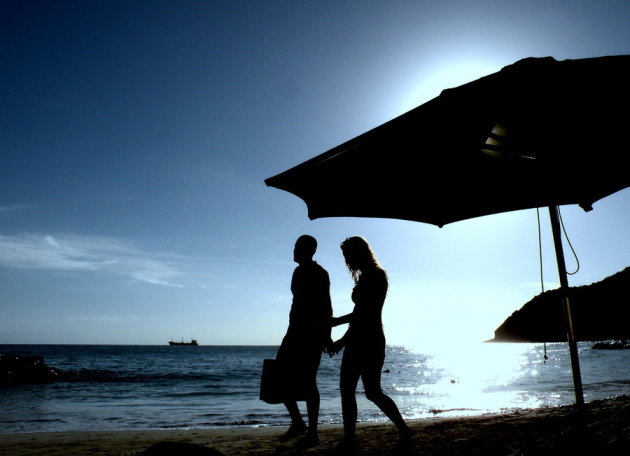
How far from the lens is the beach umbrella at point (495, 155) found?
215 cm

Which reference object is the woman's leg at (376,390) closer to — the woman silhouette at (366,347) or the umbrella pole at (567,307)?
the woman silhouette at (366,347)

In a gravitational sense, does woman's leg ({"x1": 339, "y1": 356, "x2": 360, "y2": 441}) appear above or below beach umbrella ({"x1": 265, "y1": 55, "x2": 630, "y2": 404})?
below

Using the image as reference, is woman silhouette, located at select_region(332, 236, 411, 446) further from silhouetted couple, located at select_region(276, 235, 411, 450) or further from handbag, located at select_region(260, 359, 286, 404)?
handbag, located at select_region(260, 359, 286, 404)

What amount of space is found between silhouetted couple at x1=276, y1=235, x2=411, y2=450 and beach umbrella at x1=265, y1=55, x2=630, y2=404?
1.93 feet

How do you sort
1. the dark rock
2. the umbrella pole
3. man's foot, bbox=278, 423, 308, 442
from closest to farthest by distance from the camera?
1. the umbrella pole
2. man's foot, bbox=278, 423, 308, 442
3. the dark rock

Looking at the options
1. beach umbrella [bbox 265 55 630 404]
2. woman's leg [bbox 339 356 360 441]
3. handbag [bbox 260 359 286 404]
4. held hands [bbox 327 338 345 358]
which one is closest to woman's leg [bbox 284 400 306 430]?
handbag [bbox 260 359 286 404]

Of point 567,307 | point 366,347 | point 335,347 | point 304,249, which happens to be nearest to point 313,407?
point 335,347

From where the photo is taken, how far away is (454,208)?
359cm

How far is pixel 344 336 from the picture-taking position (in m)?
3.38

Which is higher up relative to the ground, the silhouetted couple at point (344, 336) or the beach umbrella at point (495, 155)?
the beach umbrella at point (495, 155)

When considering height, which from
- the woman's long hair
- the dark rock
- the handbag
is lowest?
A: the dark rock

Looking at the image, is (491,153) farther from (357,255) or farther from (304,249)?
(304,249)

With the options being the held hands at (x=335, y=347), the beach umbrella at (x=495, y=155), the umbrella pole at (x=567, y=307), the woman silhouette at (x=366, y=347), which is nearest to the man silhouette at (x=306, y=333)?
the held hands at (x=335, y=347)

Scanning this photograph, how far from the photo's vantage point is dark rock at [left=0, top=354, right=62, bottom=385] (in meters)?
25.8
